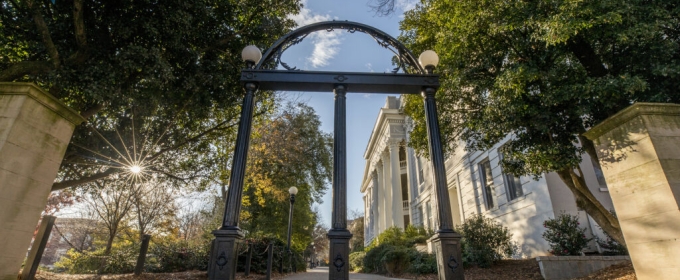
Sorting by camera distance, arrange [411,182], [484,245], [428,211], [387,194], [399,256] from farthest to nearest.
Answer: [387,194]
[411,182]
[428,211]
[399,256]
[484,245]

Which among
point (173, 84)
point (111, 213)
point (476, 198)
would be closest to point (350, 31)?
point (173, 84)

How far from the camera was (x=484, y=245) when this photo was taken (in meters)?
9.12

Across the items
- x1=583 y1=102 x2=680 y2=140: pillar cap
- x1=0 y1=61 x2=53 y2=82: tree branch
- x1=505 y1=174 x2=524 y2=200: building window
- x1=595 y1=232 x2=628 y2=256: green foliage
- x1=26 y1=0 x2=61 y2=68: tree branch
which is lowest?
x1=595 y1=232 x2=628 y2=256: green foliage

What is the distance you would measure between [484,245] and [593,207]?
335cm

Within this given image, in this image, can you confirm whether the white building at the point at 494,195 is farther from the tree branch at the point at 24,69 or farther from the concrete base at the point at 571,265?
the tree branch at the point at 24,69

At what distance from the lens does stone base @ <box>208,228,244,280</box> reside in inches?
139

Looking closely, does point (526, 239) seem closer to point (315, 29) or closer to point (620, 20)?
point (620, 20)

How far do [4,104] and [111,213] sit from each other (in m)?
12.3

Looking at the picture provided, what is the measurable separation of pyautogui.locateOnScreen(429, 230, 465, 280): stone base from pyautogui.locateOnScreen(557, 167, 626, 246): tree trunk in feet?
14.8

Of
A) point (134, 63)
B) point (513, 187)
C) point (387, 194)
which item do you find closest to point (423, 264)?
point (513, 187)

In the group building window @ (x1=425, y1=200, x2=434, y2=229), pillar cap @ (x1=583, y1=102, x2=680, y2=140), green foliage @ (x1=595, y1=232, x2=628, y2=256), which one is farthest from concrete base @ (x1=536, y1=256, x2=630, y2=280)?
building window @ (x1=425, y1=200, x2=434, y2=229)

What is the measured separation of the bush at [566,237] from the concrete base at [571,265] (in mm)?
1014

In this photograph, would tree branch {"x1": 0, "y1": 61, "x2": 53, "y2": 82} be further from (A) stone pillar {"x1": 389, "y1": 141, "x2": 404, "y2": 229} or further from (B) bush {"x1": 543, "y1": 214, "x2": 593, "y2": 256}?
(A) stone pillar {"x1": 389, "y1": 141, "x2": 404, "y2": 229}

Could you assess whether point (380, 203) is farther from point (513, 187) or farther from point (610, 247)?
point (610, 247)
